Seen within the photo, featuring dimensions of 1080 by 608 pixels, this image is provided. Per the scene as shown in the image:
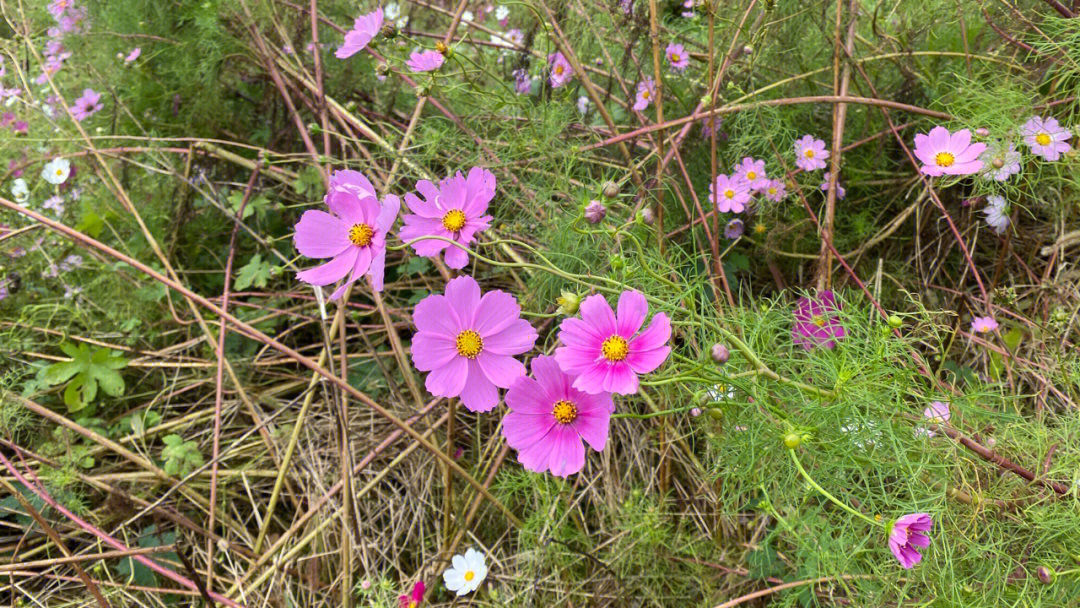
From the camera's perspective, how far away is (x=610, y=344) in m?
0.76

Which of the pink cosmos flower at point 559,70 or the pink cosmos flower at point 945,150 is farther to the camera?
the pink cosmos flower at point 559,70

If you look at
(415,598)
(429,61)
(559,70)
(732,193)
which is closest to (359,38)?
(429,61)

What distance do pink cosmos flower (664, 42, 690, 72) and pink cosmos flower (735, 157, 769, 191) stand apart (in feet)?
0.90

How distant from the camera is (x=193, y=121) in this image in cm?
186

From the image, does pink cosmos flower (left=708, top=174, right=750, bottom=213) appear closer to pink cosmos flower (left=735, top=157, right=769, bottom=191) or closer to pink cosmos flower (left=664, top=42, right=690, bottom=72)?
pink cosmos flower (left=735, top=157, right=769, bottom=191)

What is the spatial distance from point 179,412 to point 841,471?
140cm

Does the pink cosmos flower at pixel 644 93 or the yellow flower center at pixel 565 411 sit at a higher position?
the pink cosmos flower at pixel 644 93

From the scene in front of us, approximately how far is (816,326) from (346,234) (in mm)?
689

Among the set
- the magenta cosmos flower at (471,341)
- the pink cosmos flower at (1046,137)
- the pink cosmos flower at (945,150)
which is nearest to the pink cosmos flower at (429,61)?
the magenta cosmos flower at (471,341)

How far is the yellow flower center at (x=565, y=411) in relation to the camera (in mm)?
828

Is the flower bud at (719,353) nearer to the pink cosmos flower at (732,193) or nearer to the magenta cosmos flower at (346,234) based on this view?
the magenta cosmos flower at (346,234)

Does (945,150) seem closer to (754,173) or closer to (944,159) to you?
(944,159)

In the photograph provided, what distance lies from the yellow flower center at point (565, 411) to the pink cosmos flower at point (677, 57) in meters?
0.96

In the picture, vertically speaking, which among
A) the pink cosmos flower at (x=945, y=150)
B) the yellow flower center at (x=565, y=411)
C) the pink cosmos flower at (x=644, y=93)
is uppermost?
the pink cosmos flower at (x=945, y=150)
